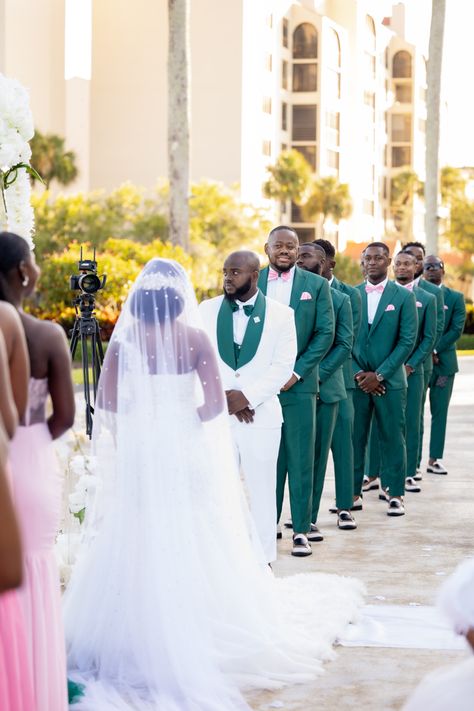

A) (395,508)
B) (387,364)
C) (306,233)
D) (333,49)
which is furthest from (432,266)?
(333,49)

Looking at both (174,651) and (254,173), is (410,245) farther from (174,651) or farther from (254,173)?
(254,173)

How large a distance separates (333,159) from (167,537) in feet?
317

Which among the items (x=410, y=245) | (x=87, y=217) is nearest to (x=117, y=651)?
(x=410, y=245)

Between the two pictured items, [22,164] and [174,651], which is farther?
[22,164]

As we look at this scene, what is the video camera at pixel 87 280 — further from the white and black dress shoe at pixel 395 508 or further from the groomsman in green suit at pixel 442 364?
the groomsman in green suit at pixel 442 364

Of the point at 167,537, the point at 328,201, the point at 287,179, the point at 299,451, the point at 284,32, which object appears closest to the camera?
the point at 167,537

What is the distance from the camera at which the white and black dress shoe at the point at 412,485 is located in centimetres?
1215

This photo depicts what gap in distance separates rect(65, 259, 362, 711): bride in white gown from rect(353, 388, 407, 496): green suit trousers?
14.8 feet

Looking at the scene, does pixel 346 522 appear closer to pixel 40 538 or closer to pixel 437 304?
pixel 437 304

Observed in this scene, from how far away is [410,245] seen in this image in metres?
13.0

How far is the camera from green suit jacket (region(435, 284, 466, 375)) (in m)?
13.8

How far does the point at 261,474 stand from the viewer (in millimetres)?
8398

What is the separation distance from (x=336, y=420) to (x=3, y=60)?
2729 inches

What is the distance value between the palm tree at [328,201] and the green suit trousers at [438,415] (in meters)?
76.4
